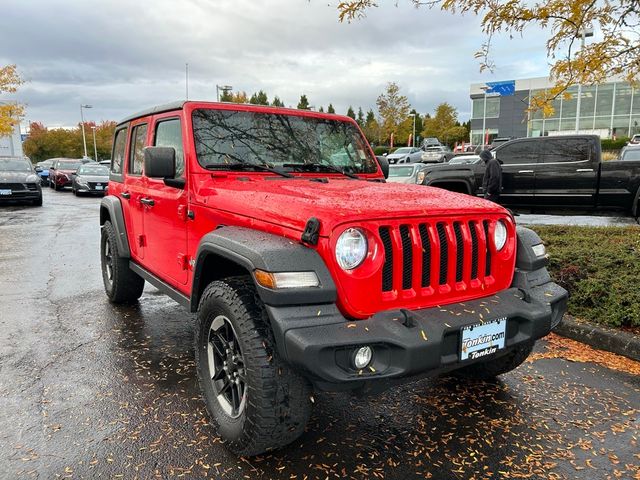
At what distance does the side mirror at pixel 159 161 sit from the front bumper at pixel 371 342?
1.57m

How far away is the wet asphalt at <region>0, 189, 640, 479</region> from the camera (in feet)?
8.55

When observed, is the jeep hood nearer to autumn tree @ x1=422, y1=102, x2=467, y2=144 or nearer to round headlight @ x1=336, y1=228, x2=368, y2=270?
round headlight @ x1=336, y1=228, x2=368, y2=270

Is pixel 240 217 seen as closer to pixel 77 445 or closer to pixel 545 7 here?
pixel 77 445

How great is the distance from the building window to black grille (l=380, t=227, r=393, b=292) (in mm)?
57285

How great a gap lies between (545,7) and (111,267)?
5922mm

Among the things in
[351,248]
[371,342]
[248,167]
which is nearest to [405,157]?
[248,167]

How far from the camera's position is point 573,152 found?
34.7 ft

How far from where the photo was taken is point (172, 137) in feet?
12.8

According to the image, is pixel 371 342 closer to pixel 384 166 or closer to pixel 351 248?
pixel 351 248

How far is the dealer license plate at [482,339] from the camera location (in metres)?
2.48

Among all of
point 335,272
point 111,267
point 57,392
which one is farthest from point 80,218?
point 335,272

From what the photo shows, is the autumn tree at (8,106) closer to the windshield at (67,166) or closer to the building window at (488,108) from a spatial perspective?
the windshield at (67,166)

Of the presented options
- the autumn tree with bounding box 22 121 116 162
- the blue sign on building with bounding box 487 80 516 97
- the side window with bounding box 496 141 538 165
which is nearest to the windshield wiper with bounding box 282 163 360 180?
the side window with bounding box 496 141 538 165

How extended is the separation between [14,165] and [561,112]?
47222 millimetres
